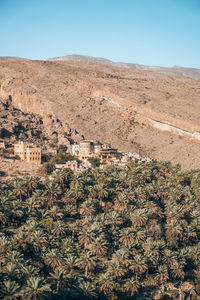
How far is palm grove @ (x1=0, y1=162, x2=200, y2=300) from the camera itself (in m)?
34.4

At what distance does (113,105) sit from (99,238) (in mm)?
67737

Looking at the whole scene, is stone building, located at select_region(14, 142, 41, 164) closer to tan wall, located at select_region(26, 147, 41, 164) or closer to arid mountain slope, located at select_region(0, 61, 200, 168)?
tan wall, located at select_region(26, 147, 41, 164)

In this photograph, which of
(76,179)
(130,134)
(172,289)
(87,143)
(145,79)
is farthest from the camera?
(145,79)

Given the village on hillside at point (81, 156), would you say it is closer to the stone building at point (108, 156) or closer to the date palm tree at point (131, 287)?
the stone building at point (108, 156)

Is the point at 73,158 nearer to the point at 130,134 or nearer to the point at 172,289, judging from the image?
the point at 130,134

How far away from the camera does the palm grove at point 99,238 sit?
1355 inches

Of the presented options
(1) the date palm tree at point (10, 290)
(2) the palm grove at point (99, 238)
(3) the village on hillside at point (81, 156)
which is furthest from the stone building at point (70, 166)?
(1) the date palm tree at point (10, 290)

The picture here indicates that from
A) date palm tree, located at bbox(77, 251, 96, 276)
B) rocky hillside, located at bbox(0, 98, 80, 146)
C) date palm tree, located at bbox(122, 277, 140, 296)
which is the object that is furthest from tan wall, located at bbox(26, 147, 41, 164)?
date palm tree, located at bbox(122, 277, 140, 296)

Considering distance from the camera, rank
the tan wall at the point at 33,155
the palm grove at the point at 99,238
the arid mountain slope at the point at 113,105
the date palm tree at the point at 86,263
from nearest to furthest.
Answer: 1. the palm grove at the point at 99,238
2. the date palm tree at the point at 86,263
3. the tan wall at the point at 33,155
4. the arid mountain slope at the point at 113,105

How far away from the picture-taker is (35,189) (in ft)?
166

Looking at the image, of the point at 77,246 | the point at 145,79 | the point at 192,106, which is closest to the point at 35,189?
the point at 77,246

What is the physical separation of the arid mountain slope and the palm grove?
1165 inches

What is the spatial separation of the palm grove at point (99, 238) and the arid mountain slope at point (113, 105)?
97.1 ft

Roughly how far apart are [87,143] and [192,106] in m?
41.7
